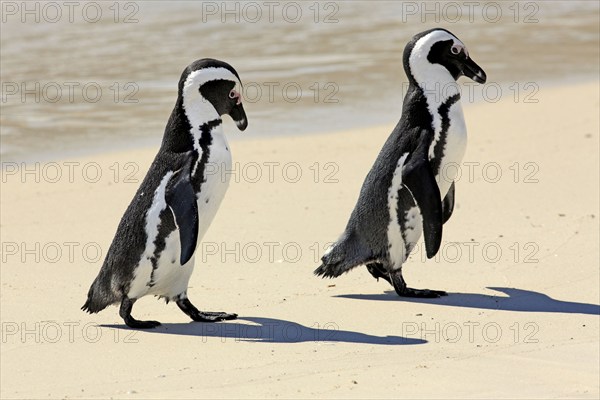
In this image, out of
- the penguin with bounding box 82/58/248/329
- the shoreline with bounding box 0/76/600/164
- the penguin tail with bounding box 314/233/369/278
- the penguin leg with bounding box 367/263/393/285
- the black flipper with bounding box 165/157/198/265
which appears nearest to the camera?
the black flipper with bounding box 165/157/198/265

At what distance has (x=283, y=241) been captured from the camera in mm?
7156

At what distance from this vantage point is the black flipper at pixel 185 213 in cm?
538

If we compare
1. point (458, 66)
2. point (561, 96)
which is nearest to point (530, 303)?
point (458, 66)

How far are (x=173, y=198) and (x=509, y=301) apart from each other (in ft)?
5.76

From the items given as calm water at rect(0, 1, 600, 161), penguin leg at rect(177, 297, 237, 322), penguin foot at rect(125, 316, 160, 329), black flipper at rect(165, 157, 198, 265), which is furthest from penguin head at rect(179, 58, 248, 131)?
calm water at rect(0, 1, 600, 161)

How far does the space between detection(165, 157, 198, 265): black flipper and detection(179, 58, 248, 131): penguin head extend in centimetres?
37

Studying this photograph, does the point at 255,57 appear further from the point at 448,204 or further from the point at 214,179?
the point at 214,179

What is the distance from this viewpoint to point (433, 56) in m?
6.13

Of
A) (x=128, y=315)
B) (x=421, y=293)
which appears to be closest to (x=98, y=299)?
(x=128, y=315)

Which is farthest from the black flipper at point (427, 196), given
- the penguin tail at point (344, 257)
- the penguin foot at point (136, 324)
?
the penguin foot at point (136, 324)

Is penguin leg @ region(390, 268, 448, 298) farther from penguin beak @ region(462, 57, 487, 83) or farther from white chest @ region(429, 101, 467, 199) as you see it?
penguin beak @ region(462, 57, 487, 83)

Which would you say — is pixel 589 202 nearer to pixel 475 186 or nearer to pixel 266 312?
pixel 475 186

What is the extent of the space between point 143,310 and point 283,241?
1.31 meters

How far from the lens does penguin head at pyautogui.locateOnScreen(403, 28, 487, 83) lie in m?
6.12
